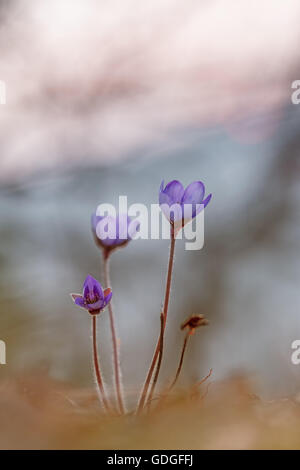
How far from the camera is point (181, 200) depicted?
673 millimetres

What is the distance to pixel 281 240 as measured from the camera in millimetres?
2664

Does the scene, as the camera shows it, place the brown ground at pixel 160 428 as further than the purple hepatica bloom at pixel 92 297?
No

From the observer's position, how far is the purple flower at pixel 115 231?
27.8 inches

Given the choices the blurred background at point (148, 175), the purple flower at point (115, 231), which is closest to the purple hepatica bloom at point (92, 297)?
the purple flower at point (115, 231)

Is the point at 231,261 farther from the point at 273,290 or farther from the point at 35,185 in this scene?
the point at 35,185

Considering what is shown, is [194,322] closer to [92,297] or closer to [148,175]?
[92,297]

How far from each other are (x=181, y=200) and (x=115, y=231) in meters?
0.11

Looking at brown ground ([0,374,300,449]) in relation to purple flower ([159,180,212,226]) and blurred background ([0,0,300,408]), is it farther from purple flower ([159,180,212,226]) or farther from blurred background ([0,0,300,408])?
blurred background ([0,0,300,408])

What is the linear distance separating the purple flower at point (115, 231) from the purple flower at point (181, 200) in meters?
0.06

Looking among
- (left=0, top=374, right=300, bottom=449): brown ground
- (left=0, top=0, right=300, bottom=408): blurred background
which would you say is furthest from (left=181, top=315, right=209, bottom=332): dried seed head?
(left=0, top=0, right=300, bottom=408): blurred background

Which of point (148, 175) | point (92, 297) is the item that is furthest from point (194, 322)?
point (148, 175)

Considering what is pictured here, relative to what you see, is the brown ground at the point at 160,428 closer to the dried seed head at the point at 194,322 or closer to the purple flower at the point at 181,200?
the dried seed head at the point at 194,322

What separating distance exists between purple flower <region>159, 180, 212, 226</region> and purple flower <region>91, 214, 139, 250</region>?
59 millimetres
